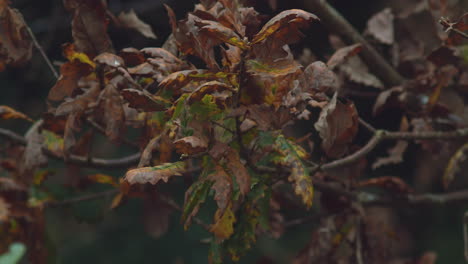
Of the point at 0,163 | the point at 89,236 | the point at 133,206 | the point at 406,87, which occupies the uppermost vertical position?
the point at 406,87

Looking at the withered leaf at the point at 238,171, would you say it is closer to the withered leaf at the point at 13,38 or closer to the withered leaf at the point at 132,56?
the withered leaf at the point at 132,56

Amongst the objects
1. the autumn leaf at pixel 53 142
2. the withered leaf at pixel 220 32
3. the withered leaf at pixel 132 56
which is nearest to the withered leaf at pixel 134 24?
the withered leaf at pixel 132 56

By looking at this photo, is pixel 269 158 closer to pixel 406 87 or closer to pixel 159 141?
pixel 159 141

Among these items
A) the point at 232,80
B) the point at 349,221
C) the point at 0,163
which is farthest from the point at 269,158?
the point at 0,163

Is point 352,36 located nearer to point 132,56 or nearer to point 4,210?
point 132,56

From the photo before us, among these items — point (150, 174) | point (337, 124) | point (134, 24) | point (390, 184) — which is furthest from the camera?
point (390, 184)

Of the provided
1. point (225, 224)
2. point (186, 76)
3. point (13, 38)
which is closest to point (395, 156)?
point (225, 224)
